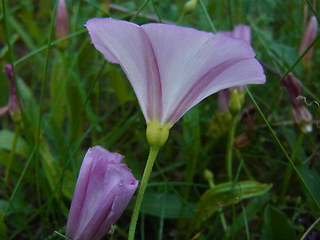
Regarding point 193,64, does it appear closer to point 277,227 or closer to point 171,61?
point 171,61

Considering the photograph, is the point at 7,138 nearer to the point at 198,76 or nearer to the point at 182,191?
the point at 182,191

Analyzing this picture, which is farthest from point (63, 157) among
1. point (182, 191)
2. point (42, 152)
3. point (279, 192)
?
point (279, 192)

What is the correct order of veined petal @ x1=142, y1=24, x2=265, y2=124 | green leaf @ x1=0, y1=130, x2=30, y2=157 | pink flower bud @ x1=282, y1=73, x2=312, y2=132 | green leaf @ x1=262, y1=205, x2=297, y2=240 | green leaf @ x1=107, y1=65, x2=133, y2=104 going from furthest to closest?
1. green leaf @ x1=107, y1=65, x2=133, y2=104
2. green leaf @ x1=0, y1=130, x2=30, y2=157
3. pink flower bud @ x1=282, y1=73, x2=312, y2=132
4. green leaf @ x1=262, y1=205, x2=297, y2=240
5. veined petal @ x1=142, y1=24, x2=265, y2=124

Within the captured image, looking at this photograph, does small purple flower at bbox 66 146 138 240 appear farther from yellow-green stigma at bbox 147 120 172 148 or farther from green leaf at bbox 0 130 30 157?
green leaf at bbox 0 130 30 157

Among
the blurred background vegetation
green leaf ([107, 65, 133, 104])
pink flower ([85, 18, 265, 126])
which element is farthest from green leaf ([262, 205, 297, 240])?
green leaf ([107, 65, 133, 104])

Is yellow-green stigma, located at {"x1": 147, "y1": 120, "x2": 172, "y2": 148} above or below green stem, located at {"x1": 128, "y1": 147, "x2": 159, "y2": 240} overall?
above
